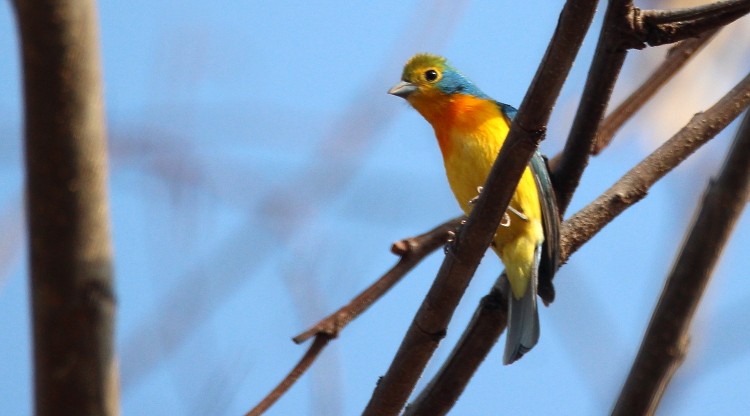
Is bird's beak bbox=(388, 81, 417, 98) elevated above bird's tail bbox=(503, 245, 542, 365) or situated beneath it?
elevated above

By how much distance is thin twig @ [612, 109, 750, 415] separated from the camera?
2592mm

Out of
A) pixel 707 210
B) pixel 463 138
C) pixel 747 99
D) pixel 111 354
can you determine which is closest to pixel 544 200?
pixel 463 138

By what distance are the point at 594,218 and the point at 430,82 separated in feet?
7.01

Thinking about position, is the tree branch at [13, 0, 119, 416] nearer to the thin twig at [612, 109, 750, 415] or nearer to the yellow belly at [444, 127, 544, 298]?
the thin twig at [612, 109, 750, 415]

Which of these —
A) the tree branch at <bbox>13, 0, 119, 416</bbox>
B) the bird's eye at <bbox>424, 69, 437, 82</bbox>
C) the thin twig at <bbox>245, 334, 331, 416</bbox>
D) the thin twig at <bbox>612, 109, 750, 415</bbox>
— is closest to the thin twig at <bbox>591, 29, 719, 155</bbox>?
Answer: the thin twig at <bbox>612, 109, 750, 415</bbox>

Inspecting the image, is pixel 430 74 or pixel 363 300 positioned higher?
pixel 430 74

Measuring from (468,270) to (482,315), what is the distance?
597mm

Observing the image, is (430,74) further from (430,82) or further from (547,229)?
(547,229)

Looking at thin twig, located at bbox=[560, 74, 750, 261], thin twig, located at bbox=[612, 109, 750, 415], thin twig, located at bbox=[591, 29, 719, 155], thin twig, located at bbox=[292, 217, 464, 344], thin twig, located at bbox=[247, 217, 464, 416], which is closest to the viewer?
thin twig, located at bbox=[612, 109, 750, 415]

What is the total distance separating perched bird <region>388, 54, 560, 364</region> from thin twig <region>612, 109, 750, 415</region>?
852mm

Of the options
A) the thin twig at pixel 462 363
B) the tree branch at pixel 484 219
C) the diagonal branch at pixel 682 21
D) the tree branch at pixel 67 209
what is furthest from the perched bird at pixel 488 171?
the tree branch at pixel 67 209

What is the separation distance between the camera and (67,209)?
1.61 meters

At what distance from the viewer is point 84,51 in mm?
1591

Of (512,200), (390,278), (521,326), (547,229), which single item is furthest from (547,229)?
(390,278)
